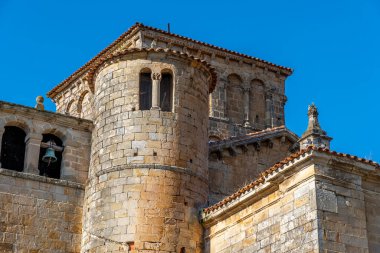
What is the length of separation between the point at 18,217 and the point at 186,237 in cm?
443

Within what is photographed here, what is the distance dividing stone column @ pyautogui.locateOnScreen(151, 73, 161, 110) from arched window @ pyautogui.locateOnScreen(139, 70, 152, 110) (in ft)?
0.51

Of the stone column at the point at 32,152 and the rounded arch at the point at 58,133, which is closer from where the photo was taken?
the stone column at the point at 32,152

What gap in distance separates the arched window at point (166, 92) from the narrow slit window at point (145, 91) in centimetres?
33

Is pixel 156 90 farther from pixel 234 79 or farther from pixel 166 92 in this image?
pixel 234 79

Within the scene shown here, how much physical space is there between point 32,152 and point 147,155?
3.26m

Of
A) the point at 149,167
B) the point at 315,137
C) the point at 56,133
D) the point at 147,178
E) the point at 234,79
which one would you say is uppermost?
the point at 234,79

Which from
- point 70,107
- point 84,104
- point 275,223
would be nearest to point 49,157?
point 275,223

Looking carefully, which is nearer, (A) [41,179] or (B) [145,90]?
(A) [41,179]

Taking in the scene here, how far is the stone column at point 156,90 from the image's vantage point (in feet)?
69.8

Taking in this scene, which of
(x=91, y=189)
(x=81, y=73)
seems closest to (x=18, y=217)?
(x=91, y=189)

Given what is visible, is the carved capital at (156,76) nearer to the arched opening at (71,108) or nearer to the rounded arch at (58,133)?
the rounded arch at (58,133)

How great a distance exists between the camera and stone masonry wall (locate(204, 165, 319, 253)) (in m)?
16.6

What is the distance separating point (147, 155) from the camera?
2058cm

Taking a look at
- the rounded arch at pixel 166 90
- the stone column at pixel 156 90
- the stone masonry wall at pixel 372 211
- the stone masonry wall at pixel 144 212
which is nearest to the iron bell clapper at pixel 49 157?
the stone masonry wall at pixel 144 212
